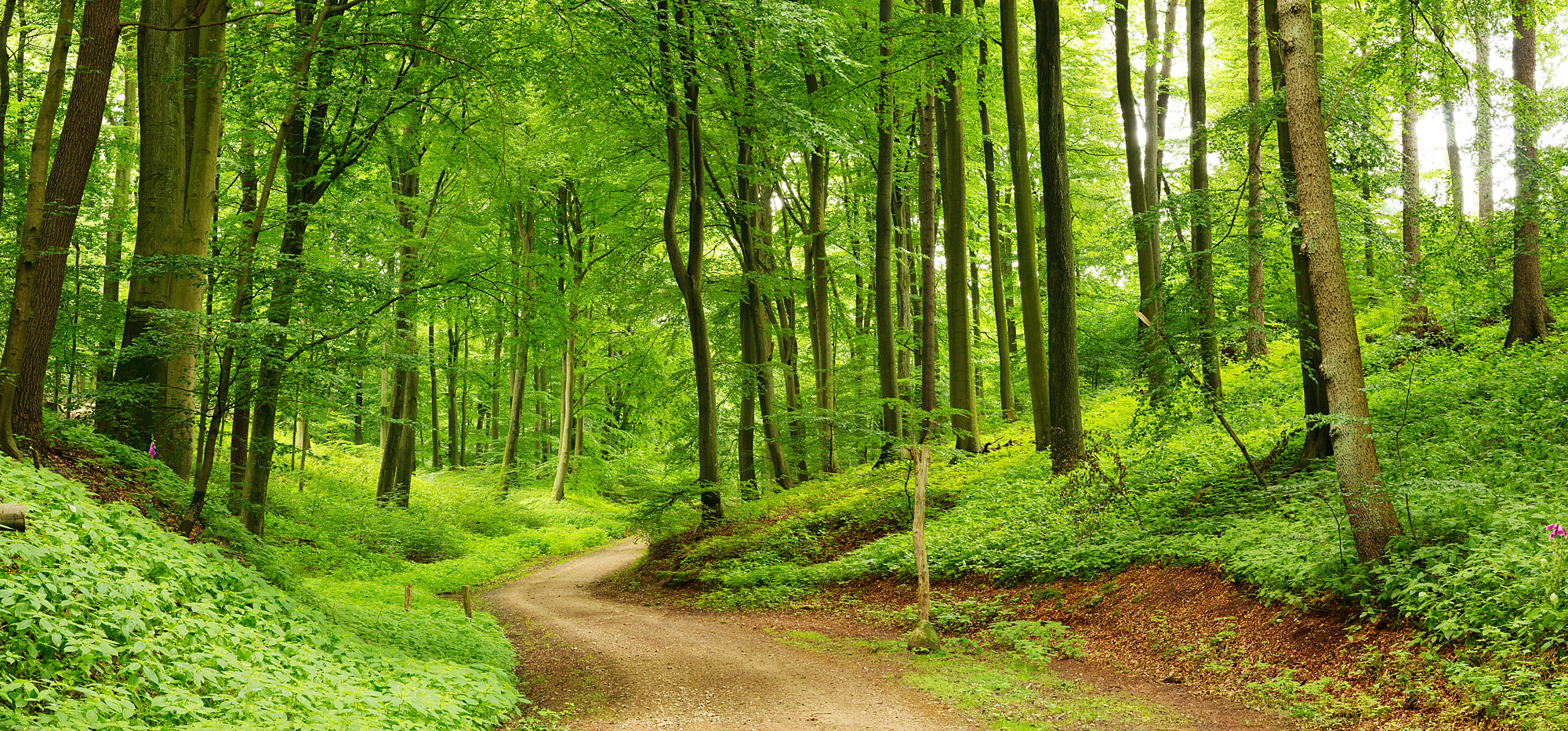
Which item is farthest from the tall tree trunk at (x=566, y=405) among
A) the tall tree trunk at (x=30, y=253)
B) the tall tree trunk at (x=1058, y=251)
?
the tall tree trunk at (x=30, y=253)

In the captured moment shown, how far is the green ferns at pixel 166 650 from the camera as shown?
417cm

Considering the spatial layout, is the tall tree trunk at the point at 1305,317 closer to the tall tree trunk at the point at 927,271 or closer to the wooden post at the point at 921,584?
the wooden post at the point at 921,584

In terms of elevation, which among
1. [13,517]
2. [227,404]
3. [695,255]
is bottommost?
[13,517]

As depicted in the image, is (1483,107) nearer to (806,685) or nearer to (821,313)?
(806,685)

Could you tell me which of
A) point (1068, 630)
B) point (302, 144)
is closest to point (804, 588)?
point (1068, 630)

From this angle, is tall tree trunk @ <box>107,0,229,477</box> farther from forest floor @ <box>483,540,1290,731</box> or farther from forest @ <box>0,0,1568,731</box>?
forest floor @ <box>483,540,1290,731</box>

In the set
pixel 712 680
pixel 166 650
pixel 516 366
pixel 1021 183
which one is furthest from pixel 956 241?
pixel 516 366

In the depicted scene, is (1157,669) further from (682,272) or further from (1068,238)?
(682,272)

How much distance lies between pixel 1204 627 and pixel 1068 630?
144cm

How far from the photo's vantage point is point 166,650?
4.88 meters

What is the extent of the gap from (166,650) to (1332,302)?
897 cm

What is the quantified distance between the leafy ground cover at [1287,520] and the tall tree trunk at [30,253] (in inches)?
329

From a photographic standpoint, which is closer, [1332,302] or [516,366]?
[1332,302]

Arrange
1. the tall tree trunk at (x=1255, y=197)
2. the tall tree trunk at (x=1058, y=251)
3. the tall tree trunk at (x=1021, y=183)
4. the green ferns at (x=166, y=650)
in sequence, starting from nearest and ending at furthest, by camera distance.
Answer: the green ferns at (x=166, y=650)
the tall tree trunk at (x=1255, y=197)
the tall tree trunk at (x=1058, y=251)
the tall tree trunk at (x=1021, y=183)
